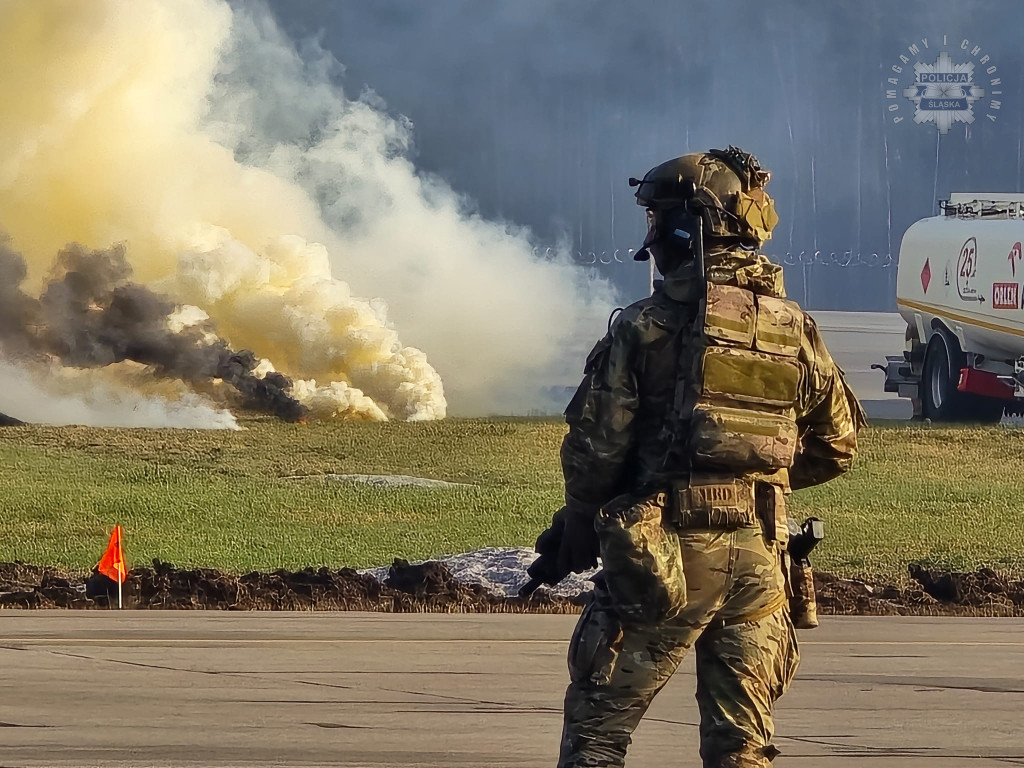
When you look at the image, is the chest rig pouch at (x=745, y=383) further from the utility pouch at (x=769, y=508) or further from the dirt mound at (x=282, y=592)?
the dirt mound at (x=282, y=592)

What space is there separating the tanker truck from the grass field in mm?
813

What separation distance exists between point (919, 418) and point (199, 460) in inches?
272

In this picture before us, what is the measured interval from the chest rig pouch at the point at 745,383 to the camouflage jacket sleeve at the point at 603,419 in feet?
0.52

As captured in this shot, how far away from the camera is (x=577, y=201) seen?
1546 centimetres

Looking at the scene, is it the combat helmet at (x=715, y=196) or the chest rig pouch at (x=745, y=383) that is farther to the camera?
the combat helmet at (x=715, y=196)

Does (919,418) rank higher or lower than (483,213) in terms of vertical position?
lower

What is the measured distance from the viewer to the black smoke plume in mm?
14688

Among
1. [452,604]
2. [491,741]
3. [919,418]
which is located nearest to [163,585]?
[452,604]

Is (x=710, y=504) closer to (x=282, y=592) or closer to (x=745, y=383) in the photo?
(x=745, y=383)

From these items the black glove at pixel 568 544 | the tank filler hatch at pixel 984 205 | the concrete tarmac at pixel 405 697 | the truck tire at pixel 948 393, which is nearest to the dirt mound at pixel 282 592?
the concrete tarmac at pixel 405 697

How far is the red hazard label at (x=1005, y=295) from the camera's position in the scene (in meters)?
15.4

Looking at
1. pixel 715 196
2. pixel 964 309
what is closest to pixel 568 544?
pixel 715 196

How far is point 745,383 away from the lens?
3738mm

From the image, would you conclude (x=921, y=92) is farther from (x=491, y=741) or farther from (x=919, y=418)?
(x=491, y=741)
